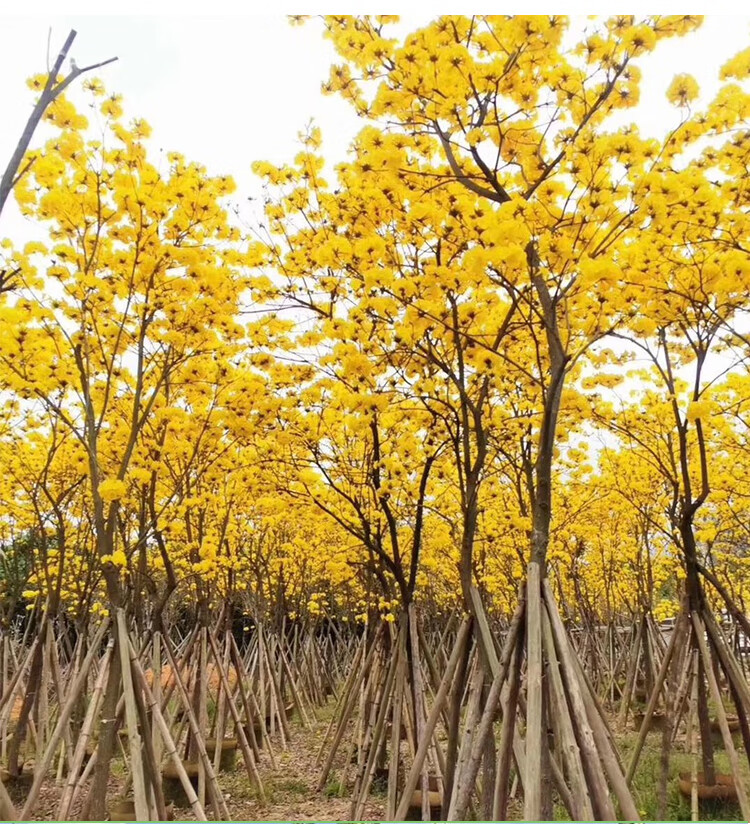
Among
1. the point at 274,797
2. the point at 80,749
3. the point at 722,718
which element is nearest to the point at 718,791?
the point at 722,718

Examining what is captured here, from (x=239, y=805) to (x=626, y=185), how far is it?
19.5ft

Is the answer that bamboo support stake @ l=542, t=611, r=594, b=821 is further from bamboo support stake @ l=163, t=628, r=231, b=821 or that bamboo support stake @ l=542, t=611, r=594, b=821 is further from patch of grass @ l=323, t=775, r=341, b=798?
patch of grass @ l=323, t=775, r=341, b=798

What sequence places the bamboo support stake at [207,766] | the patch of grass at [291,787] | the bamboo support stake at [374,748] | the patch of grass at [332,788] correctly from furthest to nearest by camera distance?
the patch of grass at [291,787] → the patch of grass at [332,788] → the bamboo support stake at [207,766] → the bamboo support stake at [374,748]

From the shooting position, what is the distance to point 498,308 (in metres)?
3.74

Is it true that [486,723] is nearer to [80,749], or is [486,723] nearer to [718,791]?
[80,749]

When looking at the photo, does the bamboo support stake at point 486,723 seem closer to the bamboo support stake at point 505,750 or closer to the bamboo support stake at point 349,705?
the bamboo support stake at point 505,750

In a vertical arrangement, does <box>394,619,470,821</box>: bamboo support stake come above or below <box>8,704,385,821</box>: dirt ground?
above

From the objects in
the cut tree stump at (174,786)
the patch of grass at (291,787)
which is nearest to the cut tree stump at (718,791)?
the patch of grass at (291,787)

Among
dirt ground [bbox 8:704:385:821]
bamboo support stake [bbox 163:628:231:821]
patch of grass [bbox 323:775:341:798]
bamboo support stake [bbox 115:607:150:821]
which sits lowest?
dirt ground [bbox 8:704:385:821]

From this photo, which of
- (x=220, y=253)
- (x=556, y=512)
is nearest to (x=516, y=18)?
(x=220, y=253)

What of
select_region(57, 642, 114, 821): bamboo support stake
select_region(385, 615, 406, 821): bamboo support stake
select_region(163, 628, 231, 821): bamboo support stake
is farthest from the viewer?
select_region(163, 628, 231, 821): bamboo support stake

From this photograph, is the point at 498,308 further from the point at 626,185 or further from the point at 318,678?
the point at 318,678

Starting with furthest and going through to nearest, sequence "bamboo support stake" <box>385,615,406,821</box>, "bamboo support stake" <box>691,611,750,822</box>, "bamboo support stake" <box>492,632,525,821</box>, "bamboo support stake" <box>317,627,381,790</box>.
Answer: "bamboo support stake" <box>317,627,381,790</box> → "bamboo support stake" <box>385,615,406,821</box> → "bamboo support stake" <box>691,611,750,822</box> → "bamboo support stake" <box>492,632,525,821</box>

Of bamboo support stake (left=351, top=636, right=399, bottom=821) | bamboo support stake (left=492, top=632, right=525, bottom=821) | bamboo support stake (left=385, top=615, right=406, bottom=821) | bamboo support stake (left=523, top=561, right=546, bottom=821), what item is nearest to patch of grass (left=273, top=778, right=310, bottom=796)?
bamboo support stake (left=351, top=636, right=399, bottom=821)
